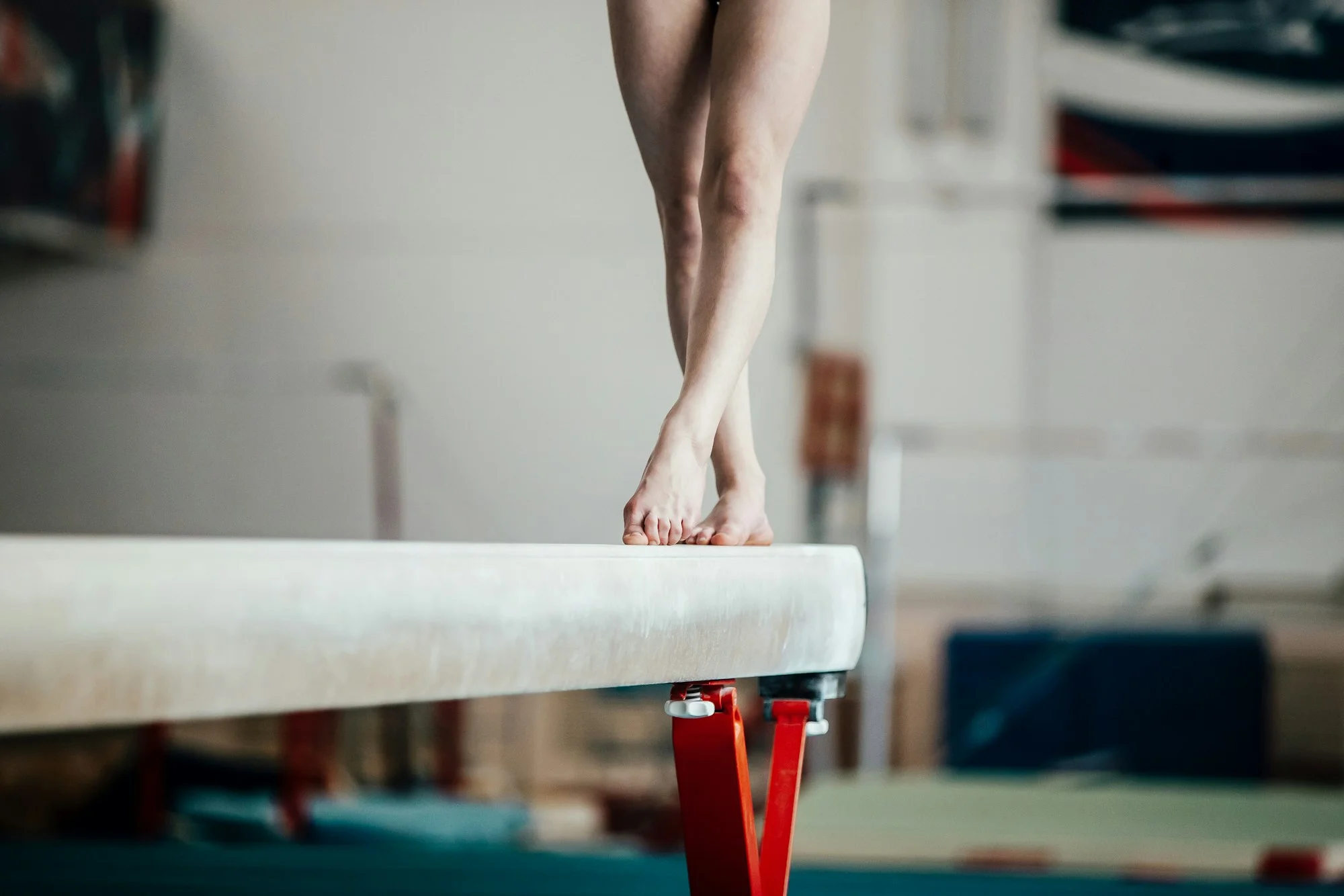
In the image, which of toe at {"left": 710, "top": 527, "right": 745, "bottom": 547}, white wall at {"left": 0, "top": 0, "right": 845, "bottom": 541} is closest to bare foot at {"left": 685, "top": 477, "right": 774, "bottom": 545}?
toe at {"left": 710, "top": 527, "right": 745, "bottom": 547}

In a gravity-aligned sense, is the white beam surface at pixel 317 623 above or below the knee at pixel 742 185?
below

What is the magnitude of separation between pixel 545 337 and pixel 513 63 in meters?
0.98

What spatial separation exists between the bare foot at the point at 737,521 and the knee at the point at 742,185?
23 centimetres

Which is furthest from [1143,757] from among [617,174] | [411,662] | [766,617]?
[411,662]

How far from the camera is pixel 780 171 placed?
1.10 meters

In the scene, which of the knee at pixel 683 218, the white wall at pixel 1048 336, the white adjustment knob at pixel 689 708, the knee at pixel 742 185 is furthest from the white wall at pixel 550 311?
the white adjustment knob at pixel 689 708

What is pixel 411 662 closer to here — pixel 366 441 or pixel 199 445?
pixel 366 441

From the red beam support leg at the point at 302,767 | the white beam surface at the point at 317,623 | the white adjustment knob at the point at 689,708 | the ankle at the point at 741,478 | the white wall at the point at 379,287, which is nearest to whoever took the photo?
the white beam surface at the point at 317,623

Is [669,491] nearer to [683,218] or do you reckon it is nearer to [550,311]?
[683,218]

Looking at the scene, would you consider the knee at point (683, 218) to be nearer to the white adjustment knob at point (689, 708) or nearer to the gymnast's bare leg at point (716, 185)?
the gymnast's bare leg at point (716, 185)

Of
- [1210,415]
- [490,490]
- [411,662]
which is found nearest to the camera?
[411,662]

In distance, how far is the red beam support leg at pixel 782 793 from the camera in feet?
2.84

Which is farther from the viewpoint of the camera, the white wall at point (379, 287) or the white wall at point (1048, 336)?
the white wall at point (379, 287)

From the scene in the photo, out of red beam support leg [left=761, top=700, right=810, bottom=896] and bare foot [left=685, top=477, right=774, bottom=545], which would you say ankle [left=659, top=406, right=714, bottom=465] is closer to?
bare foot [left=685, top=477, right=774, bottom=545]
